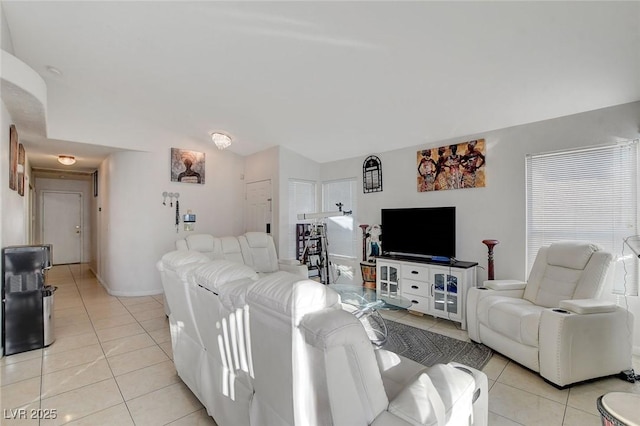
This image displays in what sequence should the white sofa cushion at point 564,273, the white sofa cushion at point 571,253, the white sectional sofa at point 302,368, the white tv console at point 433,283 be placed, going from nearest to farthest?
the white sectional sofa at point 302,368 < the white sofa cushion at point 564,273 < the white sofa cushion at point 571,253 < the white tv console at point 433,283

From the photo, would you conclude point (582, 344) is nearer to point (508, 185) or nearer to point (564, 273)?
point (564, 273)

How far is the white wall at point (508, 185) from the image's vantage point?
2.72 m

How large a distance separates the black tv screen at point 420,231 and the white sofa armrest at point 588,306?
136 centimetres

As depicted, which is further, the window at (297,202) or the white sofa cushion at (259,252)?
the window at (297,202)

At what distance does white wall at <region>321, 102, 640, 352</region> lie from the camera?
107 inches

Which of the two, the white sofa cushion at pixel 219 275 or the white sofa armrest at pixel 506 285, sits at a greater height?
the white sofa cushion at pixel 219 275

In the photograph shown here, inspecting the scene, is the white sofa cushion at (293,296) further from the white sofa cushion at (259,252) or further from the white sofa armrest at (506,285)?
the white sofa cushion at (259,252)

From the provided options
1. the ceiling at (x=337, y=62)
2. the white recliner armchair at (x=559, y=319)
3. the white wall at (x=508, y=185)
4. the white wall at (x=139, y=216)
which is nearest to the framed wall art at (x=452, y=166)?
the white wall at (x=508, y=185)

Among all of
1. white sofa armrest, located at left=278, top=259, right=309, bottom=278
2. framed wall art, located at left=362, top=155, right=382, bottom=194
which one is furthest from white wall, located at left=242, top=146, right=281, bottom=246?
framed wall art, located at left=362, top=155, right=382, bottom=194

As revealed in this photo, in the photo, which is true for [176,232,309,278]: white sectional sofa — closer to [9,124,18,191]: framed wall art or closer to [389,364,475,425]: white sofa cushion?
[9,124,18,191]: framed wall art

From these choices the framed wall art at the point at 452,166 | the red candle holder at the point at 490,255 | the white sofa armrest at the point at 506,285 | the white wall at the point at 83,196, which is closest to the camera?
the white sofa armrest at the point at 506,285

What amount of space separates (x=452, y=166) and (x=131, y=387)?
13.1 feet

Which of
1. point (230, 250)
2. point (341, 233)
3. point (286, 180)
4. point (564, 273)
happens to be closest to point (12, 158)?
point (230, 250)

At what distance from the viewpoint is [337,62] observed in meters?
2.63
